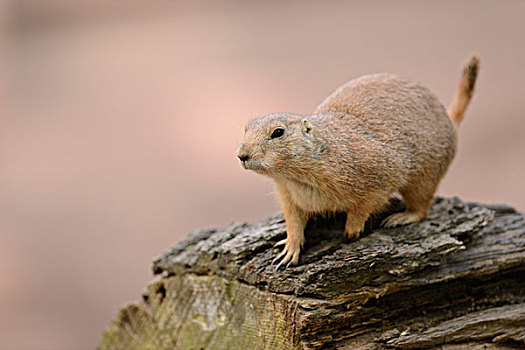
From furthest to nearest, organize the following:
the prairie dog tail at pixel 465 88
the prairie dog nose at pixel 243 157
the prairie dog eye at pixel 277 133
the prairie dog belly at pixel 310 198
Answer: the prairie dog tail at pixel 465 88, the prairie dog belly at pixel 310 198, the prairie dog eye at pixel 277 133, the prairie dog nose at pixel 243 157

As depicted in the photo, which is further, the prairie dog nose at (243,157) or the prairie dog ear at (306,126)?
the prairie dog ear at (306,126)

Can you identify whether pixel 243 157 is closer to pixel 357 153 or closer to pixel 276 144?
pixel 276 144

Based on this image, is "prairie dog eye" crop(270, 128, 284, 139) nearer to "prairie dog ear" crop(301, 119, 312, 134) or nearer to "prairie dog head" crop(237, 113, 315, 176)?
"prairie dog head" crop(237, 113, 315, 176)

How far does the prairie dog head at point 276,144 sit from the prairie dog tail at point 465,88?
5.15ft

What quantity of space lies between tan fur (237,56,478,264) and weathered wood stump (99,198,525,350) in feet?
0.57

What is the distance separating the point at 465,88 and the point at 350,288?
1.99 metres

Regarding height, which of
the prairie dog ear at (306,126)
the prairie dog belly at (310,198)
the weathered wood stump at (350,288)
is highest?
the prairie dog ear at (306,126)

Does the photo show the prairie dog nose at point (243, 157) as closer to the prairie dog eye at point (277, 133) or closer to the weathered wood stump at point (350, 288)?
the prairie dog eye at point (277, 133)

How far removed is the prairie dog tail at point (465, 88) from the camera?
412cm

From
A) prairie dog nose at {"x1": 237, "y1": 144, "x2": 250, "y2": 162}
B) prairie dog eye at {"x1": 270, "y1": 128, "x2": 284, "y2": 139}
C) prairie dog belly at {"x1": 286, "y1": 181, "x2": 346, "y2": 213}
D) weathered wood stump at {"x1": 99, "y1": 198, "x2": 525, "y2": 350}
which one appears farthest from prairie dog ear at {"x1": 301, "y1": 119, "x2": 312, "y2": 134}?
weathered wood stump at {"x1": 99, "y1": 198, "x2": 525, "y2": 350}

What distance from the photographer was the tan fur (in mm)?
3139

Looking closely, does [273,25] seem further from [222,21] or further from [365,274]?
[365,274]

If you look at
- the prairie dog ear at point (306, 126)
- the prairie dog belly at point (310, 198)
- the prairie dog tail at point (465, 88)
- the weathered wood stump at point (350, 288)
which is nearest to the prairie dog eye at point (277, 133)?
the prairie dog ear at point (306, 126)

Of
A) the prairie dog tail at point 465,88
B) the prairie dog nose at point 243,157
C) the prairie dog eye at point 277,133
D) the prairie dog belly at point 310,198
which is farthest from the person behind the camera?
the prairie dog tail at point 465,88
